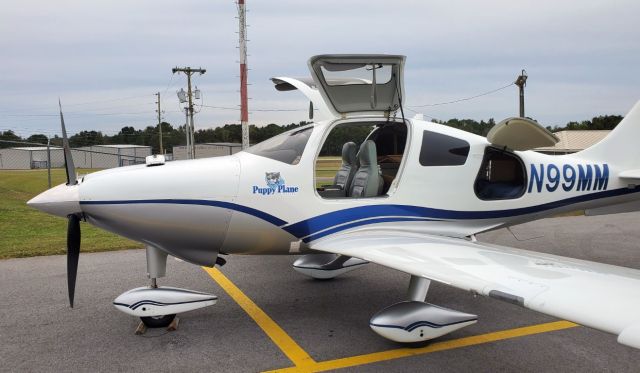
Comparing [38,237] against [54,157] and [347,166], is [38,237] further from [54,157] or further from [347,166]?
[54,157]

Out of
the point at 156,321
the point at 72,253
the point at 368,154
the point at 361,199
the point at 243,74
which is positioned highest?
the point at 243,74

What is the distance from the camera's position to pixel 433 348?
427 cm

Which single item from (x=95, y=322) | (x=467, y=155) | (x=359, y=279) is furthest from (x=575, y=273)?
(x=95, y=322)

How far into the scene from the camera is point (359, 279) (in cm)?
649

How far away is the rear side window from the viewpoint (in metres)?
5.12

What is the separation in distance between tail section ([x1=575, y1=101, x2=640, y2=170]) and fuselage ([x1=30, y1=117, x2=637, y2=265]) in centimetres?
92

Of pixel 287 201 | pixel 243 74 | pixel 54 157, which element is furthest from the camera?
pixel 54 157

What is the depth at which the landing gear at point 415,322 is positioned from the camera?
4043 mm

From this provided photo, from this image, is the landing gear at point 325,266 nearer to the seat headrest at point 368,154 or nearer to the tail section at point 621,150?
the seat headrest at point 368,154

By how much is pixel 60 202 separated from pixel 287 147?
2.18 meters

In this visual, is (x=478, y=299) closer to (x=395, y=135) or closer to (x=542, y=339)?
(x=542, y=339)

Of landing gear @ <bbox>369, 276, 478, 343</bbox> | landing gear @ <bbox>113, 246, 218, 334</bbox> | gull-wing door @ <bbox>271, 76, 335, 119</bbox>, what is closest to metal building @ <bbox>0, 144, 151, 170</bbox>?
gull-wing door @ <bbox>271, 76, 335, 119</bbox>

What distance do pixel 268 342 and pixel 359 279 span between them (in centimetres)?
238

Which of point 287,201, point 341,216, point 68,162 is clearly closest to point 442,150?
point 341,216
